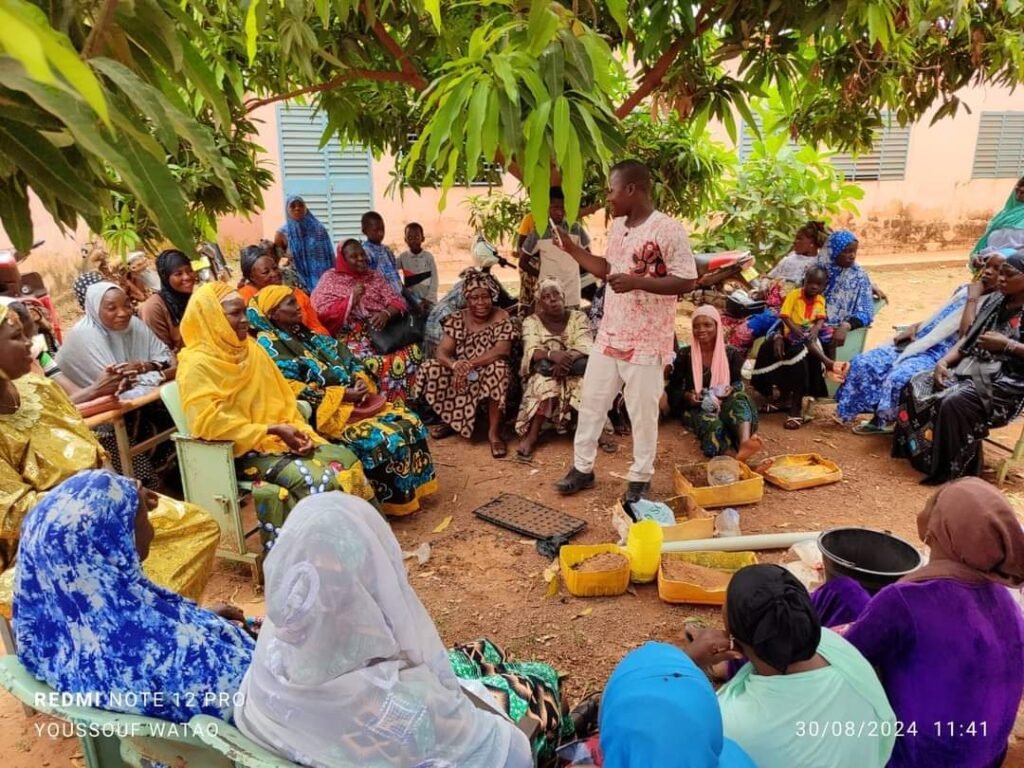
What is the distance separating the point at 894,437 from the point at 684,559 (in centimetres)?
234

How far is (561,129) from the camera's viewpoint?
5.60 feet

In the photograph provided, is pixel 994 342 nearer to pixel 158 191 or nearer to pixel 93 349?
pixel 158 191

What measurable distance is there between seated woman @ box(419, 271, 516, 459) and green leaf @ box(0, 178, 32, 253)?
167 inches

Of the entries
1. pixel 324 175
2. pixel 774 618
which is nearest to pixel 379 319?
pixel 774 618

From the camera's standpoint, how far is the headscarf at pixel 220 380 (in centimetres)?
346

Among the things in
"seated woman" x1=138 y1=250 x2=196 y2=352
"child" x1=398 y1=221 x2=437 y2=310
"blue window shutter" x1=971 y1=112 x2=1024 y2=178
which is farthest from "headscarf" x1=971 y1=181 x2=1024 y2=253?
"blue window shutter" x1=971 y1=112 x2=1024 y2=178

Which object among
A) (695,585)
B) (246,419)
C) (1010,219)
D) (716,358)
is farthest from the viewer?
(1010,219)

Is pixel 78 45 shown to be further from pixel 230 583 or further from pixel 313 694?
pixel 230 583

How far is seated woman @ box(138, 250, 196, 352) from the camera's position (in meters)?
4.66

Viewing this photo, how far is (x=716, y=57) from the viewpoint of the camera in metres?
3.83

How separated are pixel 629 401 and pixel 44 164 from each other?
11.5ft

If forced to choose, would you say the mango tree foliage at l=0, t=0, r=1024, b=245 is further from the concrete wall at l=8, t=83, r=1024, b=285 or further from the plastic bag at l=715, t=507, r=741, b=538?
the concrete wall at l=8, t=83, r=1024, b=285

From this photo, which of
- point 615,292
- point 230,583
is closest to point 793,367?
point 615,292

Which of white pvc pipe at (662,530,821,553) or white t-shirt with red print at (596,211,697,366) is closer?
white pvc pipe at (662,530,821,553)
